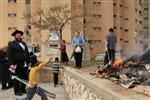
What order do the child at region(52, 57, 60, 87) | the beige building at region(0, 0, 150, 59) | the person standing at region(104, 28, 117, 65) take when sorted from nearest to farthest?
the person standing at region(104, 28, 117, 65)
the child at region(52, 57, 60, 87)
the beige building at region(0, 0, 150, 59)

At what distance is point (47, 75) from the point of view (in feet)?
89.7

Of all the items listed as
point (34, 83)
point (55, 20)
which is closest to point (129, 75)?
A: point (34, 83)

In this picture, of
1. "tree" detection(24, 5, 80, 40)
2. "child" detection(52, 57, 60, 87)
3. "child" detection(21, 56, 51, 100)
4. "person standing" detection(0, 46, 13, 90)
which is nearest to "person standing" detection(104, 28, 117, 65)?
"person standing" detection(0, 46, 13, 90)

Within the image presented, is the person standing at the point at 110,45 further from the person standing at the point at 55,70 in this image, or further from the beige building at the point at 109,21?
the beige building at the point at 109,21

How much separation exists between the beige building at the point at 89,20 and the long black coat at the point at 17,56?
55.6m

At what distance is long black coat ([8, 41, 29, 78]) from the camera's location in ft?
43.2

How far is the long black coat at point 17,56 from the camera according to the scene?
13164 mm

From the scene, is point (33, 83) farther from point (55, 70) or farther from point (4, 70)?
point (55, 70)

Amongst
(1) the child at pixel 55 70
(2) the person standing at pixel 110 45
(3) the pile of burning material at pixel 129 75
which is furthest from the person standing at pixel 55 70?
(3) the pile of burning material at pixel 129 75

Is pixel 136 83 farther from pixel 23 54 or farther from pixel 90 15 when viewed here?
pixel 90 15

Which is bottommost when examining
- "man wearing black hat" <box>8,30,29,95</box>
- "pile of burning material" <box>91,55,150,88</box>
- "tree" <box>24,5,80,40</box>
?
"pile of burning material" <box>91,55,150,88</box>

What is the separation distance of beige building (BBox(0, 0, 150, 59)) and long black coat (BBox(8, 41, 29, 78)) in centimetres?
5560

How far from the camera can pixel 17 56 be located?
13.2 m

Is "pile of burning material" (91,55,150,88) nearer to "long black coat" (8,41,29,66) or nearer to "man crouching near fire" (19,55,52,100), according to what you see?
"man crouching near fire" (19,55,52,100)
